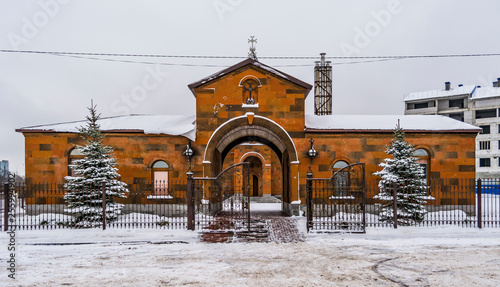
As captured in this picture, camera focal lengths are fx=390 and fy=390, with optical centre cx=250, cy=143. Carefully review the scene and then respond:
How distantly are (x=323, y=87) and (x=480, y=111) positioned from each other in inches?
1048

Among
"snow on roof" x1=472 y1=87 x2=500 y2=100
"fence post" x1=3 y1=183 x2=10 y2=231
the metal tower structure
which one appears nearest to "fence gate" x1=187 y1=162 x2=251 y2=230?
"fence post" x1=3 y1=183 x2=10 y2=231

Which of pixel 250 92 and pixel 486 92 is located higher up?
pixel 486 92

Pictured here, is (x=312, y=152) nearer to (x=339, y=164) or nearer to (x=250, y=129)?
(x=339, y=164)

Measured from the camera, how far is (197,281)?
844cm

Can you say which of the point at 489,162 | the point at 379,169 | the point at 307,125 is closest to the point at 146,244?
the point at 307,125

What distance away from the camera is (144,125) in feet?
67.1

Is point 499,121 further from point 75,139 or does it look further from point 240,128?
point 75,139

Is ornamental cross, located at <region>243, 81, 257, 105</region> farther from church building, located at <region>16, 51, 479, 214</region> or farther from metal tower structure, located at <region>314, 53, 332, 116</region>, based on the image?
metal tower structure, located at <region>314, 53, 332, 116</region>

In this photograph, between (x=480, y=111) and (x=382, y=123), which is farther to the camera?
(x=480, y=111)

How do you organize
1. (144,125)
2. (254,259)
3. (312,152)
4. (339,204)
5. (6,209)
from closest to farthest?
(254,259), (339,204), (6,209), (312,152), (144,125)

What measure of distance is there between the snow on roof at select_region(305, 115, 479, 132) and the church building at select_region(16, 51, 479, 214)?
5.8 inches

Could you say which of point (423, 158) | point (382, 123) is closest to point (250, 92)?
point (382, 123)

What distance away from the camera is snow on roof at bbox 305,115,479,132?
64.9 feet

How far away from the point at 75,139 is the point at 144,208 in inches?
194
